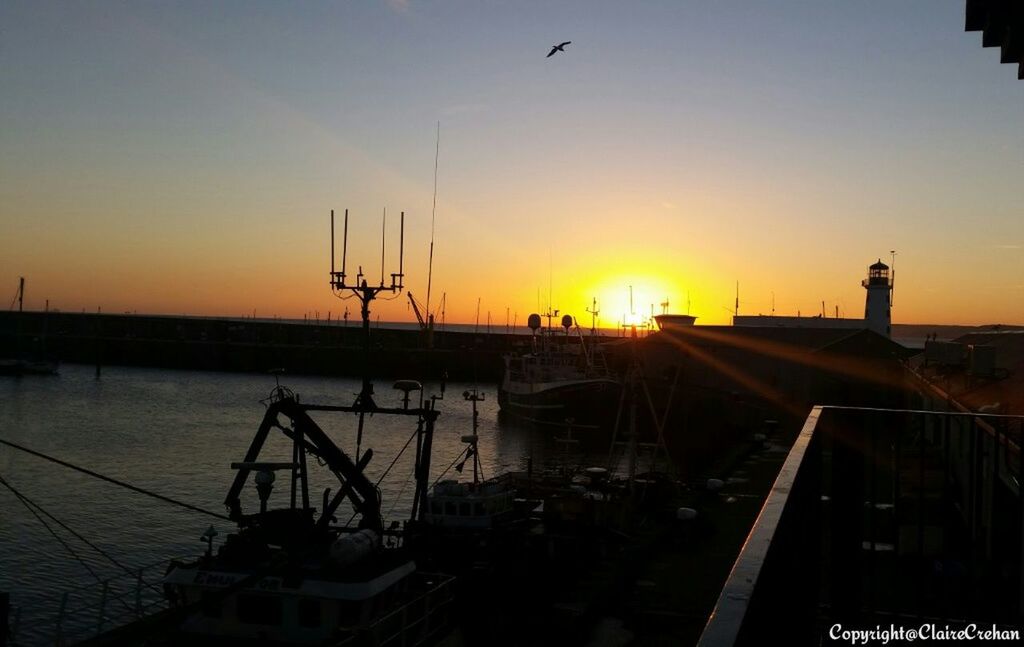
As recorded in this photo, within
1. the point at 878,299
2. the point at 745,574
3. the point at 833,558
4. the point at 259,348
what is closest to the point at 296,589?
the point at 833,558

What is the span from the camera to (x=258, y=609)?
14.9m

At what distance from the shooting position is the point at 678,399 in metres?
57.8

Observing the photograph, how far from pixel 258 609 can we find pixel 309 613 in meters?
0.97

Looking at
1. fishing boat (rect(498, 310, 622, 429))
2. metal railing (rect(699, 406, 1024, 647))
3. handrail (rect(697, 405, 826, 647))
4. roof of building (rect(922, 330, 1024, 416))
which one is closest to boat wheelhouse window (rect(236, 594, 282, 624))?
metal railing (rect(699, 406, 1024, 647))

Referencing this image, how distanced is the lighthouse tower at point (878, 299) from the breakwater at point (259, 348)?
183 feet

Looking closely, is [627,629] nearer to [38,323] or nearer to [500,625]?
[500,625]

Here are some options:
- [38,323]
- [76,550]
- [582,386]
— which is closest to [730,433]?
[582,386]

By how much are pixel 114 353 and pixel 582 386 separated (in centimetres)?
8610

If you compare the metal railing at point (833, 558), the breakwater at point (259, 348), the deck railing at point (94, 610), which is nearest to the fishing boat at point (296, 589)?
the deck railing at point (94, 610)

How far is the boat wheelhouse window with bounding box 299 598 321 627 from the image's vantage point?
14.4 m

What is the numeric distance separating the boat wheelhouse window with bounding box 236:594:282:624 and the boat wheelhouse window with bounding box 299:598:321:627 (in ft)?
1.39

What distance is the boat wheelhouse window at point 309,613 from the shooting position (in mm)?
14422

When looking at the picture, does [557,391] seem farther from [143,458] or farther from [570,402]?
[143,458]

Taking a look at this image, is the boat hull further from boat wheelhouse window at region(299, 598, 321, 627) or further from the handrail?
the handrail
